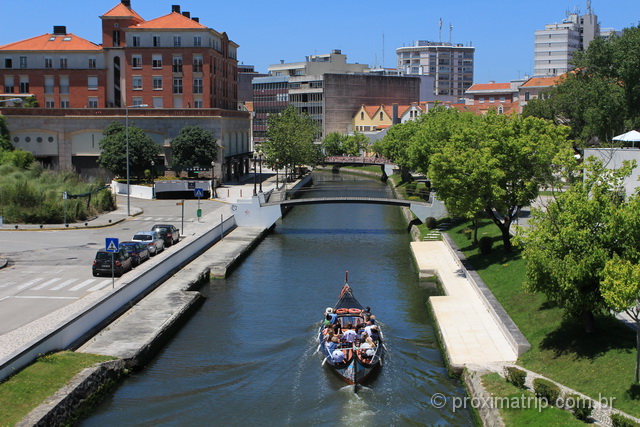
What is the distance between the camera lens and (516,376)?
2598cm

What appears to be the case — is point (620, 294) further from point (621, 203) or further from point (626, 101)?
point (626, 101)

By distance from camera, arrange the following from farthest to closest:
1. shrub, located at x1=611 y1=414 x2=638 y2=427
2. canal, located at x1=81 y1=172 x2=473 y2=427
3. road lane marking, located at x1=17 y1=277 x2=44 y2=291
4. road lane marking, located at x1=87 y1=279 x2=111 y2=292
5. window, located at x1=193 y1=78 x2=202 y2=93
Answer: window, located at x1=193 y1=78 x2=202 y2=93 < road lane marking, located at x1=17 y1=277 x2=44 y2=291 < road lane marking, located at x1=87 y1=279 x2=111 y2=292 < canal, located at x1=81 y1=172 x2=473 y2=427 < shrub, located at x1=611 y1=414 x2=638 y2=427

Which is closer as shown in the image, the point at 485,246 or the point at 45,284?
the point at 45,284

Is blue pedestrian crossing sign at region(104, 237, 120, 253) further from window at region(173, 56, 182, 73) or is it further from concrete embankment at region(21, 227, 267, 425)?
window at region(173, 56, 182, 73)

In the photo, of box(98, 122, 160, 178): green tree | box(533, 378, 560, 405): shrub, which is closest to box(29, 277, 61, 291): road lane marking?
box(533, 378, 560, 405): shrub

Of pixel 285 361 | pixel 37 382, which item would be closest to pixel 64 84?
pixel 285 361

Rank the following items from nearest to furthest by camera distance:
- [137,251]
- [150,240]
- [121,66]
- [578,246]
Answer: [578,246] < [137,251] < [150,240] < [121,66]

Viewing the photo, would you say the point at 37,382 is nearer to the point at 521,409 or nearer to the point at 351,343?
the point at 351,343

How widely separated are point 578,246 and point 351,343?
10.2 m

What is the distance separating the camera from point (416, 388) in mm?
29453

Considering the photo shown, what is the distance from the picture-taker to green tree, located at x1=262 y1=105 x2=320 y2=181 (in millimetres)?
106875

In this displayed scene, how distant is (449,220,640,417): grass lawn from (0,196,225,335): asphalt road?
67.9ft

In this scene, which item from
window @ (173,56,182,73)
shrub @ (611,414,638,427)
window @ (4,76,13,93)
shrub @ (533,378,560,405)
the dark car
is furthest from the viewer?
window @ (4,76,13,93)

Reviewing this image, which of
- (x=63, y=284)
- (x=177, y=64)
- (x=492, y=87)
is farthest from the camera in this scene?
(x=492, y=87)
